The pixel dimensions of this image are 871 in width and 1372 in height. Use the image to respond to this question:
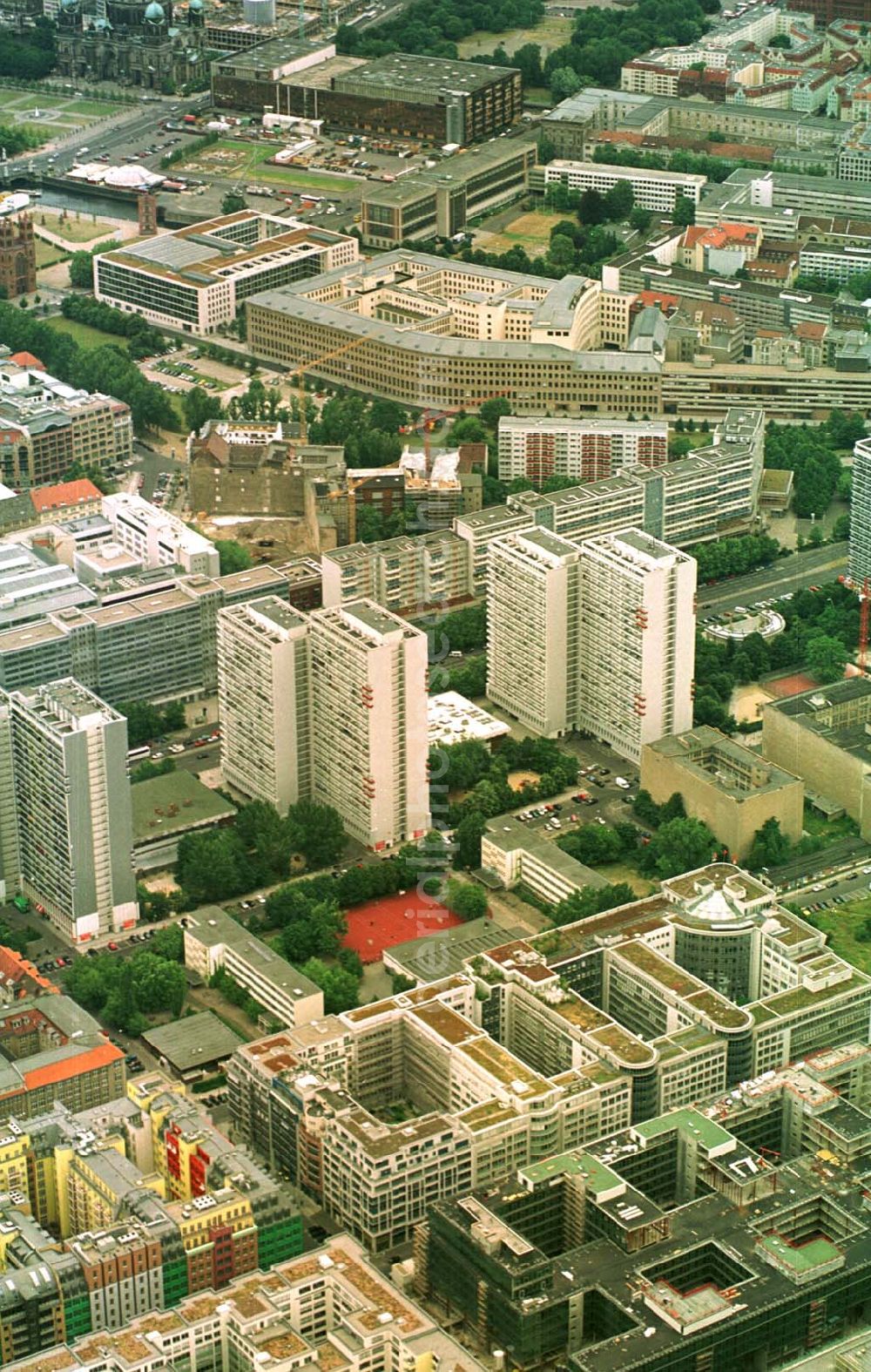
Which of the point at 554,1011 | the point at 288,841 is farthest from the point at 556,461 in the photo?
the point at 554,1011

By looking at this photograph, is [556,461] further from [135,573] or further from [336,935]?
[336,935]

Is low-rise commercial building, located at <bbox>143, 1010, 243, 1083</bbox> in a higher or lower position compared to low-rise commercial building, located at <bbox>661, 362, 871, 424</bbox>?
lower

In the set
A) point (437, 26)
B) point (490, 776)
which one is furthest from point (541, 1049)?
point (437, 26)

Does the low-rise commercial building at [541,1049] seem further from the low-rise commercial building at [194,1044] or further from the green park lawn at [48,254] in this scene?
the green park lawn at [48,254]

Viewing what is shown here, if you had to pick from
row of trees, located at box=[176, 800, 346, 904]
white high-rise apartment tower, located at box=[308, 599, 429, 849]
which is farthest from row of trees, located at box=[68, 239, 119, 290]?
row of trees, located at box=[176, 800, 346, 904]

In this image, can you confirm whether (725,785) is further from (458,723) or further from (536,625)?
(458,723)

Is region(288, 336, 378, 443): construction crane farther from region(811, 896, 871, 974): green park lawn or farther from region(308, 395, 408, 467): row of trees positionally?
region(811, 896, 871, 974): green park lawn
